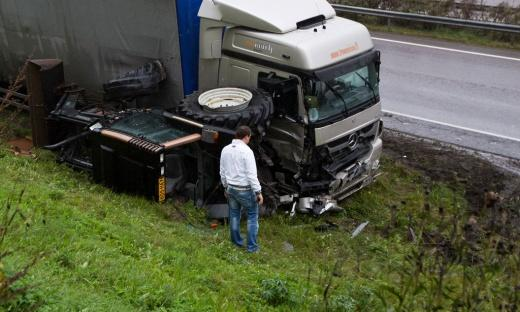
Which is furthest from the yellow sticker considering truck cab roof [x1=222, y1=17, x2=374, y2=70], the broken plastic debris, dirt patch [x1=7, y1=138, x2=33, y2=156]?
dirt patch [x1=7, y1=138, x2=33, y2=156]

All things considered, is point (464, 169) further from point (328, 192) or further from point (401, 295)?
point (401, 295)

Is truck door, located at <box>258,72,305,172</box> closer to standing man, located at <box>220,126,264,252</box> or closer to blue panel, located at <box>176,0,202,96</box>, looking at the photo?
blue panel, located at <box>176,0,202,96</box>

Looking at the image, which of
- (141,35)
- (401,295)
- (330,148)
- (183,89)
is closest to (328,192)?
(330,148)

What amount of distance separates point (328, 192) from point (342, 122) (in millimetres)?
997

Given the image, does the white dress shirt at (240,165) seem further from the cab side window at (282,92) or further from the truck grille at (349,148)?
the truck grille at (349,148)

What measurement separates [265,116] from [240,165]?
1.27m

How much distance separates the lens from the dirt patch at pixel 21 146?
1056 cm

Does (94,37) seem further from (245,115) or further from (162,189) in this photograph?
(245,115)

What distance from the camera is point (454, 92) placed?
1425 centimetres

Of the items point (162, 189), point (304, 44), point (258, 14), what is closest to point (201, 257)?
point (162, 189)

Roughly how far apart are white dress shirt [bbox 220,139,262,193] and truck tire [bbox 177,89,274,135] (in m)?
0.99

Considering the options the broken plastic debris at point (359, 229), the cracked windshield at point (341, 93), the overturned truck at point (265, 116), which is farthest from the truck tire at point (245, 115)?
the broken plastic debris at point (359, 229)

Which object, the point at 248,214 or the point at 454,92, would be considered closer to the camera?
the point at 248,214

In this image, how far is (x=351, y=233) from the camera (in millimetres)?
9305
